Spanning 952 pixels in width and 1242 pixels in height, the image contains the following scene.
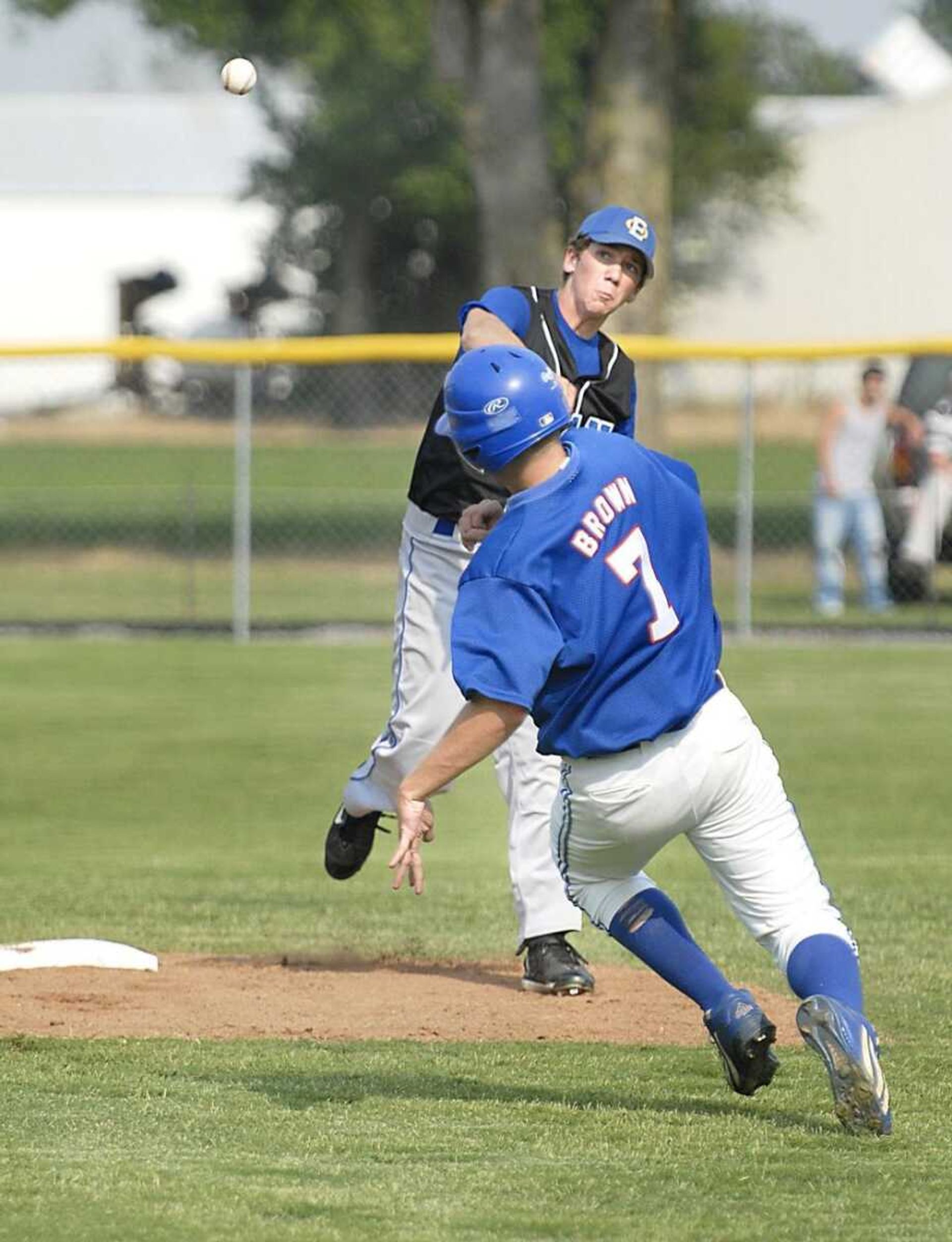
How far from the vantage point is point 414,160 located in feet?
168

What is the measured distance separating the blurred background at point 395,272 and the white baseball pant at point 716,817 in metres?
11.9

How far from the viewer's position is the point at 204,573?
21.7 meters

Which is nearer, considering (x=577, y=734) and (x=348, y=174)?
(x=577, y=734)

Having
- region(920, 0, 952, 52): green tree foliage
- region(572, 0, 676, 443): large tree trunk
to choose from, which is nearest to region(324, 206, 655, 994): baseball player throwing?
region(572, 0, 676, 443): large tree trunk

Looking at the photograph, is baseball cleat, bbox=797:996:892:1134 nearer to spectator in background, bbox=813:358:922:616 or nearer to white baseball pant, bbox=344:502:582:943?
white baseball pant, bbox=344:502:582:943

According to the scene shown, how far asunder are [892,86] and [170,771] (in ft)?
228

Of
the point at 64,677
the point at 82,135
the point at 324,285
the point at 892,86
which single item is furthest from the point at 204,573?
the point at 892,86

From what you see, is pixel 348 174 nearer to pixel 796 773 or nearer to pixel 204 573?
pixel 204 573

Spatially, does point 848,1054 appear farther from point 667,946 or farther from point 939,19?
point 939,19

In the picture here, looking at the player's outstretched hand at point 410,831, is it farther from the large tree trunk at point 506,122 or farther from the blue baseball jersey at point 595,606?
the large tree trunk at point 506,122

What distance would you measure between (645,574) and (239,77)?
6081mm

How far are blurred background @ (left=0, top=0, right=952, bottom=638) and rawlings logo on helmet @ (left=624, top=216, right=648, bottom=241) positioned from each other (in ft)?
33.7

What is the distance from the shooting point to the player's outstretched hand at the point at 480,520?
5039 mm

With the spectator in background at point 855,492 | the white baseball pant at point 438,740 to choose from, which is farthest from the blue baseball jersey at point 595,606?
the spectator in background at point 855,492
